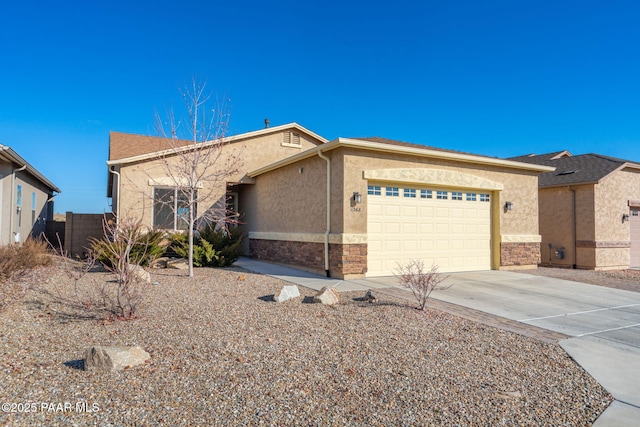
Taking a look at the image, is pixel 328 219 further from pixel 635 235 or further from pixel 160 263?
pixel 635 235

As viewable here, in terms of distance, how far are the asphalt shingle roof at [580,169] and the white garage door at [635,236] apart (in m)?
2.24

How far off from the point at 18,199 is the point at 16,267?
25.1ft

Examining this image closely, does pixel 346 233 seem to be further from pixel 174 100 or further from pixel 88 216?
pixel 88 216

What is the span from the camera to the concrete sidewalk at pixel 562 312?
4.12 metres

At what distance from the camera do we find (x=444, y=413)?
322 centimetres

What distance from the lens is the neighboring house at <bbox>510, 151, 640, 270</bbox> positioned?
14797 millimetres

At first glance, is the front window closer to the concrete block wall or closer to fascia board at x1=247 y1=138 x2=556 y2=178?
the concrete block wall

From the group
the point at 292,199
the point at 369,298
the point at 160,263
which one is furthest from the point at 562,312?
the point at 160,263

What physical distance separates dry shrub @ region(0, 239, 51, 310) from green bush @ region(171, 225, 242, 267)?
3.33m

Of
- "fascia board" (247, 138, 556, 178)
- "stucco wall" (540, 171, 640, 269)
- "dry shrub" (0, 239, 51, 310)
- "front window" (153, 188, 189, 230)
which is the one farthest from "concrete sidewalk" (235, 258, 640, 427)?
"dry shrub" (0, 239, 51, 310)

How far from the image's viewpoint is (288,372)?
156 inches

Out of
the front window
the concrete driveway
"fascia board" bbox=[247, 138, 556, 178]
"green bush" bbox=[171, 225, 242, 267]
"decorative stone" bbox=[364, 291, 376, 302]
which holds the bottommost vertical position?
the concrete driveway

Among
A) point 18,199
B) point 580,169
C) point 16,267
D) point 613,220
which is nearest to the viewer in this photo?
point 16,267

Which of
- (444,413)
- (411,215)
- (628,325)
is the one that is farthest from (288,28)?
(444,413)
